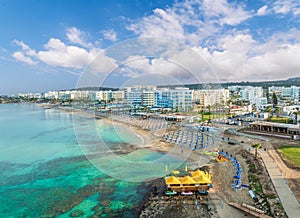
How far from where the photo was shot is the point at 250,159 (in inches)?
370

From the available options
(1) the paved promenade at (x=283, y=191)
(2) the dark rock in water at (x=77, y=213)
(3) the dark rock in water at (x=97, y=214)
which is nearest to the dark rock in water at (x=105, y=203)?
(3) the dark rock in water at (x=97, y=214)

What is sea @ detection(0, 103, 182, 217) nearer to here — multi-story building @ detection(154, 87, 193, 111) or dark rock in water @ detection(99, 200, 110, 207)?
dark rock in water @ detection(99, 200, 110, 207)

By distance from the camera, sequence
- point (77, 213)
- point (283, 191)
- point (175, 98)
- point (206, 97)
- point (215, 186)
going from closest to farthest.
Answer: point (77, 213) < point (283, 191) < point (215, 186) < point (206, 97) < point (175, 98)

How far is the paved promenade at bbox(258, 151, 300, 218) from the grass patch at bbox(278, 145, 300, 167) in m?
0.77

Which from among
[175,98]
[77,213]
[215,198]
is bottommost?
[77,213]

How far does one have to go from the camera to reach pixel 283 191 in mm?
6078

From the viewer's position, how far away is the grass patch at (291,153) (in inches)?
329

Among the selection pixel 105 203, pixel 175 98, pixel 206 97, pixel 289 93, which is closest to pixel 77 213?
pixel 105 203

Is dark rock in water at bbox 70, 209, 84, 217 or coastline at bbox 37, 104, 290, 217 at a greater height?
coastline at bbox 37, 104, 290, 217

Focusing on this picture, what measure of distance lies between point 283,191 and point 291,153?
4.47 m

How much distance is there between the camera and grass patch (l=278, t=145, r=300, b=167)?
8364 mm

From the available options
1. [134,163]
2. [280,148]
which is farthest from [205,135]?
[134,163]

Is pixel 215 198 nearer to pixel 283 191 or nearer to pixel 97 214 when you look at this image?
pixel 283 191

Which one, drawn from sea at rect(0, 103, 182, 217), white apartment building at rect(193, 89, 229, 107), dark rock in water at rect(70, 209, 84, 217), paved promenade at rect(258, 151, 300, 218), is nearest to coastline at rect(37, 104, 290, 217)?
sea at rect(0, 103, 182, 217)
